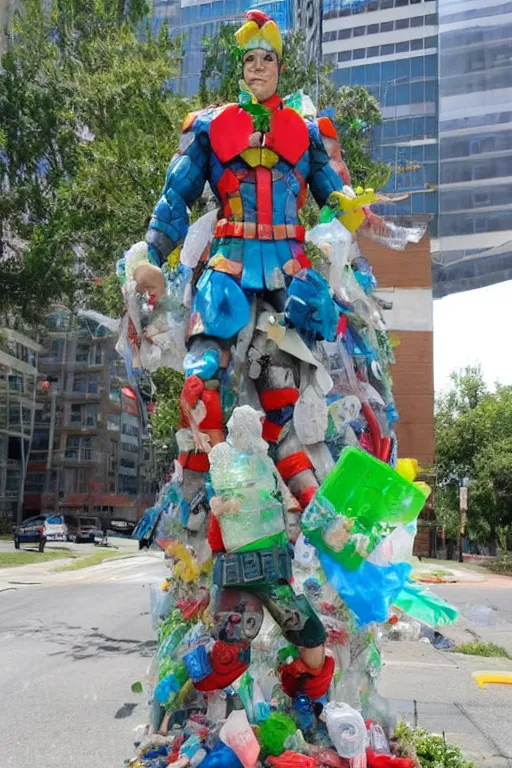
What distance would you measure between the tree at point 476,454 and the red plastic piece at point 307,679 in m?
23.3

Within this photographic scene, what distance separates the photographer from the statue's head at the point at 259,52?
321 centimetres

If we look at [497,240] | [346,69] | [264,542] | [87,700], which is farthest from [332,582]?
[346,69]

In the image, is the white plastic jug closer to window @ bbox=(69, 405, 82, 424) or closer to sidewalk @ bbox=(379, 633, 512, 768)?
sidewalk @ bbox=(379, 633, 512, 768)

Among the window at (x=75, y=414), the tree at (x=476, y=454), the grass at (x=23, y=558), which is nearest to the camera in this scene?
the grass at (x=23, y=558)

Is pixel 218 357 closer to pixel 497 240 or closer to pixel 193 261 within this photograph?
pixel 193 261

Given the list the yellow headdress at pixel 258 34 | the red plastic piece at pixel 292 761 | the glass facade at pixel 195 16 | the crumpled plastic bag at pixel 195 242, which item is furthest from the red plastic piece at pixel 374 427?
the glass facade at pixel 195 16

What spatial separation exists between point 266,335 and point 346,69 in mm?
38253

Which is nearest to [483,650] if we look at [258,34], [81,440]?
[258,34]

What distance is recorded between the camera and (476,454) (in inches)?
1152

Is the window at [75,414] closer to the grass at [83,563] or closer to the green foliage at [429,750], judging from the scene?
the grass at [83,563]

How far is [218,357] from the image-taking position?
2998mm

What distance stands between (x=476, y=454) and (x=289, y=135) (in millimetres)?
27510

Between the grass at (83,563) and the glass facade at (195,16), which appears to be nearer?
the grass at (83,563)

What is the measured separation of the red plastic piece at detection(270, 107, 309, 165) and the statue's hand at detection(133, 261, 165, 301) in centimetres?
71
